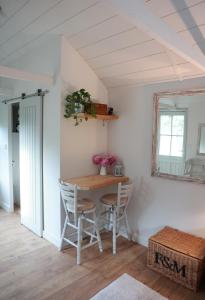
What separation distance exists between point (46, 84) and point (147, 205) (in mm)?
1983

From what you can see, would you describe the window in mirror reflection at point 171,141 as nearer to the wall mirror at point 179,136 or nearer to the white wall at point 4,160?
the wall mirror at point 179,136

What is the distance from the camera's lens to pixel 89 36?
2387 mm

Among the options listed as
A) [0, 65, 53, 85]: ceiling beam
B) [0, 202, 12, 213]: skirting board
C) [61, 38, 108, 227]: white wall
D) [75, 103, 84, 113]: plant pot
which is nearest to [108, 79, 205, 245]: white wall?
[61, 38, 108, 227]: white wall

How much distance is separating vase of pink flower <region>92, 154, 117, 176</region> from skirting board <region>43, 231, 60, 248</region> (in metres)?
1.04

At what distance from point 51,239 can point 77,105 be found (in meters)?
1.76

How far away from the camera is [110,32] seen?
86.7 inches

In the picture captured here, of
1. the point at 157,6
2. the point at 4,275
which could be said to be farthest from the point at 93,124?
the point at 4,275

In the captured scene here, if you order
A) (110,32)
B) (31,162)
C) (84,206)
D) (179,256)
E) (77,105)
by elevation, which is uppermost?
(110,32)

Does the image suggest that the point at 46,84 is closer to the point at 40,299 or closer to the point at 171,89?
the point at 171,89

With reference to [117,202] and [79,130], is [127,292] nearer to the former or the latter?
[117,202]

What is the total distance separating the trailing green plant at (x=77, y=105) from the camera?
265 cm

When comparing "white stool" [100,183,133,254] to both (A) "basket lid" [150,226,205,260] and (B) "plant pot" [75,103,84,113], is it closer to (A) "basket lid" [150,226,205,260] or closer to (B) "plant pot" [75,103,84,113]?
(A) "basket lid" [150,226,205,260]

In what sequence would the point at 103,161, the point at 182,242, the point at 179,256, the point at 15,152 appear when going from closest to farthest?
the point at 179,256 < the point at 182,242 < the point at 103,161 < the point at 15,152

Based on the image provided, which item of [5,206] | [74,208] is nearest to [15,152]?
[5,206]
